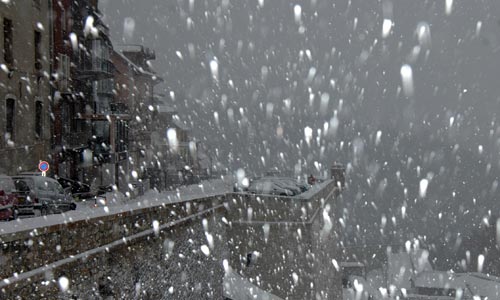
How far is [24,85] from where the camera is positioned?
23828mm

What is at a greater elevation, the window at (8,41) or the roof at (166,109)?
the roof at (166,109)

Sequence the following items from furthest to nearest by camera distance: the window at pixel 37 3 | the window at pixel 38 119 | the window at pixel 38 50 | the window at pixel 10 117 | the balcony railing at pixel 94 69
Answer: the balcony railing at pixel 94 69 → the window at pixel 38 119 → the window at pixel 38 50 → the window at pixel 37 3 → the window at pixel 10 117

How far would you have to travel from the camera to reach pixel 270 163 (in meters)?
78.2

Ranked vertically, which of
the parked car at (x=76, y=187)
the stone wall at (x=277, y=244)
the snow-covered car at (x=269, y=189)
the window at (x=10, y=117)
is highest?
the window at (x=10, y=117)

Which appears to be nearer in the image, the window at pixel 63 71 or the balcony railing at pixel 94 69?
the window at pixel 63 71

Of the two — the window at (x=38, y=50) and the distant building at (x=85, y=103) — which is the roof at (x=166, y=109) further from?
the window at (x=38, y=50)

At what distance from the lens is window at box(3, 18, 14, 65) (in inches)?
873

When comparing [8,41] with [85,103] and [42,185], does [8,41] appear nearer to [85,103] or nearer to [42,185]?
[42,185]

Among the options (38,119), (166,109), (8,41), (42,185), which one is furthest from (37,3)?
(166,109)

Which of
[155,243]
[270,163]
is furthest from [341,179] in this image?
[270,163]

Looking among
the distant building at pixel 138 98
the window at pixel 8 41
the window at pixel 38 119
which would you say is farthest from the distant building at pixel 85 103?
the window at pixel 8 41

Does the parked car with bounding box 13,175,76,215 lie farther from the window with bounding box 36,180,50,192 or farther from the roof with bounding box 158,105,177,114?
the roof with bounding box 158,105,177,114

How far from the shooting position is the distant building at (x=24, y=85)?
22141mm

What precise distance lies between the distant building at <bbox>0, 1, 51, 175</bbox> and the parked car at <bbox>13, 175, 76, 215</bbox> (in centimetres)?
481
